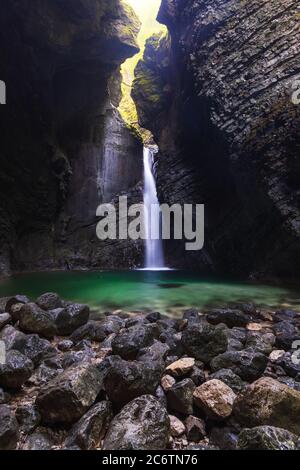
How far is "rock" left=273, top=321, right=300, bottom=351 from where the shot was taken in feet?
15.1

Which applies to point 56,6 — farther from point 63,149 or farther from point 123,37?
point 63,149

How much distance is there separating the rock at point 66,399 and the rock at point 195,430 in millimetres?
937

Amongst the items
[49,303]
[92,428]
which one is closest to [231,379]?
[92,428]

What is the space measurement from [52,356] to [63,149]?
18666 mm

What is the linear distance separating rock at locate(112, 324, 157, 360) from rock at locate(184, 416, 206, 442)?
1388mm

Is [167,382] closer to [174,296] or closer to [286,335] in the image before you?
[286,335]

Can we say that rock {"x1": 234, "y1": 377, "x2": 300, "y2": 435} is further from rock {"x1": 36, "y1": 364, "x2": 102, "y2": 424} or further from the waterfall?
the waterfall

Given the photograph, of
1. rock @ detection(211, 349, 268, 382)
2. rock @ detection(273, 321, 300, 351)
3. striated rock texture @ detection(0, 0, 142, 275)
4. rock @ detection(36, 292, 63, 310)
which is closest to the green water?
rock @ detection(36, 292, 63, 310)

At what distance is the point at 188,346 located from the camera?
4.20 meters

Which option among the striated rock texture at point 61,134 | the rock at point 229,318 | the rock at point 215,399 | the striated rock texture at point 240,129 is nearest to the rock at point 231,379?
the rock at point 215,399

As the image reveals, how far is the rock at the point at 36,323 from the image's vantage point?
500cm

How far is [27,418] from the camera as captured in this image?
9.43 feet

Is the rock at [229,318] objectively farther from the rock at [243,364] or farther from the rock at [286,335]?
the rock at [243,364]

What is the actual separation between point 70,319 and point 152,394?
2.57 metres
